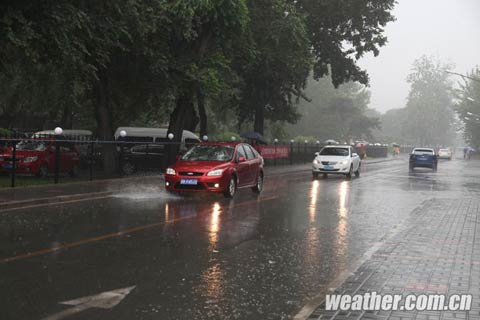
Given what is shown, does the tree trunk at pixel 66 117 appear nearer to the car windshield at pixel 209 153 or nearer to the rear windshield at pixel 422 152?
the car windshield at pixel 209 153

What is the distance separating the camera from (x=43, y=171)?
2062cm

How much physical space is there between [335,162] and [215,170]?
41.4 feet

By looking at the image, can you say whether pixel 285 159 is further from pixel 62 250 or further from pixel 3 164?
pixel 62 250

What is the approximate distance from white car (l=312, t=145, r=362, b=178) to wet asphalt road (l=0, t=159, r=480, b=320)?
11.6 m

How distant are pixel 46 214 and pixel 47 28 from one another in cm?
506

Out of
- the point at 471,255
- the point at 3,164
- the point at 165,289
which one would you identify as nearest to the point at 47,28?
the point at 3,164

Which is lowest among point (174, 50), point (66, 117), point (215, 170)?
point (215, 170)

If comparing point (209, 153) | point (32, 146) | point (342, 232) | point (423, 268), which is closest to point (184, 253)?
point (423, 268)

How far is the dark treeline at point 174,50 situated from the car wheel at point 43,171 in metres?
2.91

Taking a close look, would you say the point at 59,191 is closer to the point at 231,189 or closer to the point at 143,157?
the point at 231,189

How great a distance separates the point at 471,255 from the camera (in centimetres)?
816

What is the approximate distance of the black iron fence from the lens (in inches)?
781

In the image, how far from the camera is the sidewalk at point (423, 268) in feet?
17.4

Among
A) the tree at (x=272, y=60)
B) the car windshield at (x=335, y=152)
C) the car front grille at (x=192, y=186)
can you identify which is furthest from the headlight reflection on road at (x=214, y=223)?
the tree at (x=272, y=60)
